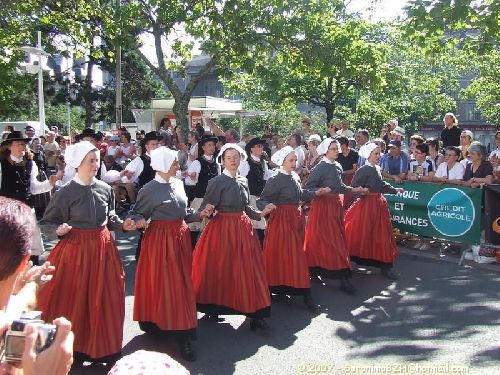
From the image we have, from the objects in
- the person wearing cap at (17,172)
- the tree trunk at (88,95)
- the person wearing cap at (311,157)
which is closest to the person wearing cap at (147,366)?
the person wearing cap at (17,172)

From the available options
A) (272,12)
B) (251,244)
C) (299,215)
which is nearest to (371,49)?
(272,12)

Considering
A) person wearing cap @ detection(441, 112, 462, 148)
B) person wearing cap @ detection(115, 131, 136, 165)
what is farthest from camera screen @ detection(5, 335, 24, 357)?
person wearing cap @ detection(115, 131, 136, 165)

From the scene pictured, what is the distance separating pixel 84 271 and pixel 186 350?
3.80 feet

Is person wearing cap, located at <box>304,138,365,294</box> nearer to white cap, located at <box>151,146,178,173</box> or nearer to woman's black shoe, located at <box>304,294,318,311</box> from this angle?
woman's black shoe, located at <box>304,294,318,311</box>

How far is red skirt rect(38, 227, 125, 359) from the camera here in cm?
443

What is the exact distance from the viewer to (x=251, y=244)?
5547 millimetres

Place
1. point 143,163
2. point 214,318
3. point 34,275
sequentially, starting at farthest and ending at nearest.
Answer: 1. point 143,163
2. point 214,318
3. point 34,275

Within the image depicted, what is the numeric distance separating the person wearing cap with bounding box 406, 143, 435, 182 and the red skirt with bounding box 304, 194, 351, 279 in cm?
296

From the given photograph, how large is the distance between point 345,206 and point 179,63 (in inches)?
313

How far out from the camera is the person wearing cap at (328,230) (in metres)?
6.77

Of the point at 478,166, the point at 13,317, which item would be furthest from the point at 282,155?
the point at 13,317

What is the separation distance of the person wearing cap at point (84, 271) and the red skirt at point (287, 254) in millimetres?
2143

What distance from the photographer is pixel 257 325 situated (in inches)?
219

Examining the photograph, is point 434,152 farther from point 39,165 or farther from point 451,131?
point 39,165
